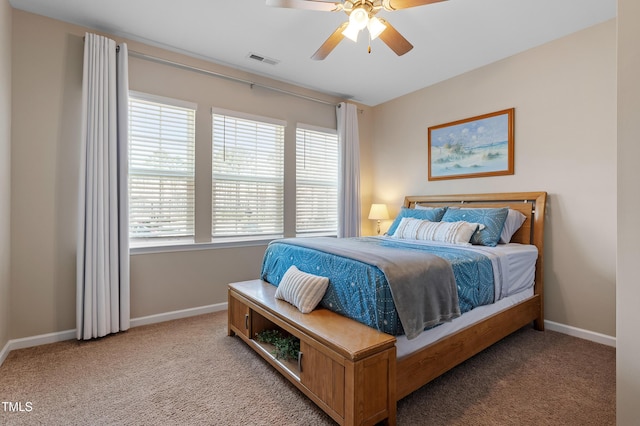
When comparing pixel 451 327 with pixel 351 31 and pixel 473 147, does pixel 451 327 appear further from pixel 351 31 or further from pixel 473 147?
pixel 473 147

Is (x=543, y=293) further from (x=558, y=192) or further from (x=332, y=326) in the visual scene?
(x=332, y=326)

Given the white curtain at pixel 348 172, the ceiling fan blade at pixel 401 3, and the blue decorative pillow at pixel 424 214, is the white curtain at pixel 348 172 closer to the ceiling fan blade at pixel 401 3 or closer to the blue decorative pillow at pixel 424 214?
the blue decorative pillow at pixel 424 214

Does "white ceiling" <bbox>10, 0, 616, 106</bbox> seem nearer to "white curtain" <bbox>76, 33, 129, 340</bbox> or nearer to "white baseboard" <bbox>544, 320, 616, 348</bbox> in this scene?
"white curtain" <bbox>76, 33, 129, 340</bbox>

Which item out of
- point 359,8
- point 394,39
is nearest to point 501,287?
point 394,39

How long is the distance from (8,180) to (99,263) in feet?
2.95

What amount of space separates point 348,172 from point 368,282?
279 cm

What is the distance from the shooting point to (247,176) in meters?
3.66

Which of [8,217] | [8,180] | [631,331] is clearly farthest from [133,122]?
[631,331]

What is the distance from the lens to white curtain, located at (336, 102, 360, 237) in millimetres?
4312

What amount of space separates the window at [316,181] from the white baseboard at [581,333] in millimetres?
2645

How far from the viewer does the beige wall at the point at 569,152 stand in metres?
2.60

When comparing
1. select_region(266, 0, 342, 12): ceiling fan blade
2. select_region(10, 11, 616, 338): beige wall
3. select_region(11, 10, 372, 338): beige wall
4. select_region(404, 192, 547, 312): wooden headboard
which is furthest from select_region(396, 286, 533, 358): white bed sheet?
select_region(11, 10, 372, 338): beige wall

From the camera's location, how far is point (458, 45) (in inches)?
117

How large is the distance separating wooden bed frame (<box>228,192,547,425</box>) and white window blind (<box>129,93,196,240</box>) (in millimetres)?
1121
